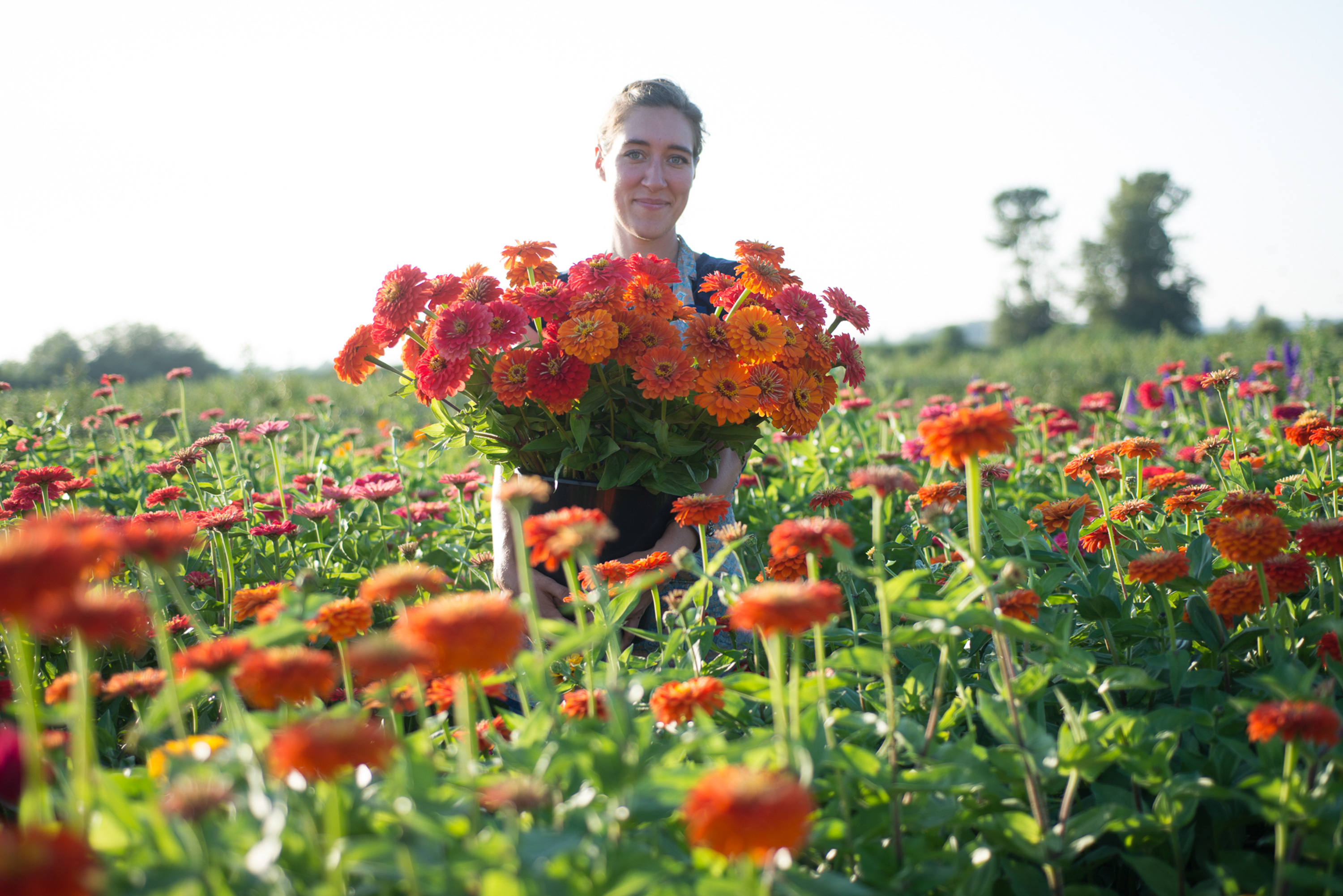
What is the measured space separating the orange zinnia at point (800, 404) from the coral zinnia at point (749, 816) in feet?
3.35

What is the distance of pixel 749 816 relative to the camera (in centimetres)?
58

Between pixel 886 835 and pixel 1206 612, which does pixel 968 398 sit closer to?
pixel 1206 612

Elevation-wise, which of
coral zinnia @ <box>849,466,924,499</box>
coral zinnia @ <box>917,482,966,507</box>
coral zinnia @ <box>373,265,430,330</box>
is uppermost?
coral zinnia @ <box>373,265,430,330</box>

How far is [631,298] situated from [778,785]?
113 cm

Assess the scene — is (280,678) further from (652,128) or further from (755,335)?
(652,128)

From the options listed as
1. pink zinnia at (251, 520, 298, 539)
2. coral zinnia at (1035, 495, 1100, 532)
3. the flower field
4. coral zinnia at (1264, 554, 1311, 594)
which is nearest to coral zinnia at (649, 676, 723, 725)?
the flower field

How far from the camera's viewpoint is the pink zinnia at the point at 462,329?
1.47 metres

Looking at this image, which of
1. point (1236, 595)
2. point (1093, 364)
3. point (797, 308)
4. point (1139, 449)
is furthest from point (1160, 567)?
point (1093, 364)

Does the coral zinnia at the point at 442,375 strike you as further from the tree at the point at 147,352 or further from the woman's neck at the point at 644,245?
the tree at the point at 147,352

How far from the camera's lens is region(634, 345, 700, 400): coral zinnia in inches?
58.6

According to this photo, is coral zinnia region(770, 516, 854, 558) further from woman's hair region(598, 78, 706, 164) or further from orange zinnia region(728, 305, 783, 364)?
woman's hair region(598, 78, 706, 164)

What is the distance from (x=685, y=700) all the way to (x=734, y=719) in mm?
203

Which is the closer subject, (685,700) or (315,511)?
(685,700)

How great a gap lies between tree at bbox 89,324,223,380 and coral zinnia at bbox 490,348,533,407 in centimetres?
1508
